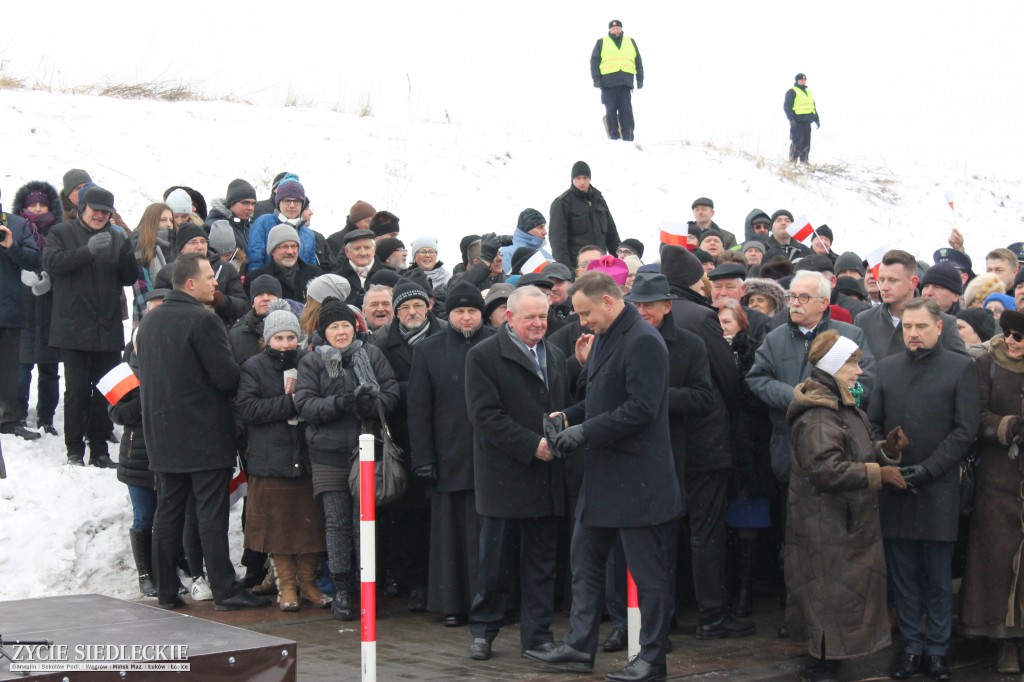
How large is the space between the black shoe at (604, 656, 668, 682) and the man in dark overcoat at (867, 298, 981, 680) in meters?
1.56

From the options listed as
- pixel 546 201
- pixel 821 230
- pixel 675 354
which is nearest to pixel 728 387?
pixel 675 354

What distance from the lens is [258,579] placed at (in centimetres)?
980

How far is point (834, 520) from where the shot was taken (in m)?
7.45

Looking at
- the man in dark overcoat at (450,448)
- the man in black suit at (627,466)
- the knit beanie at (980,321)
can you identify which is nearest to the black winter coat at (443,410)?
the man in dark overcoat at (450,448)

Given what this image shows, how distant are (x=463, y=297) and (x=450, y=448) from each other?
1.05 m

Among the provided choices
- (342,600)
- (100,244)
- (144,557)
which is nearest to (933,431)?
(342,600)

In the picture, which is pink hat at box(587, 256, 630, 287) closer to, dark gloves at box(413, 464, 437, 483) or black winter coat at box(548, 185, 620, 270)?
dark gloves at box(413, 464, 437, 483)

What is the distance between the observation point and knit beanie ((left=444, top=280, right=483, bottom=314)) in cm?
892

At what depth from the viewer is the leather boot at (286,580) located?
9164 millimetres

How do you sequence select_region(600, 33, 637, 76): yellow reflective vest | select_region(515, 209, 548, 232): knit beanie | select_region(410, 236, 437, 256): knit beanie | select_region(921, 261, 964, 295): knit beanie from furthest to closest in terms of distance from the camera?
select_region(600, 33, 637, 76): yellow reflective vest < select_region(410, 236, 437, 256): knit beanie < select_region(515, 209, 548, 232): knit beanie < select_region(921, 261, 964, 295): knit beanie

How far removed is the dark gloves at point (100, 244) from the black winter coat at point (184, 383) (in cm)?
181

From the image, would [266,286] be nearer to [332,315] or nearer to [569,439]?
[332,315]

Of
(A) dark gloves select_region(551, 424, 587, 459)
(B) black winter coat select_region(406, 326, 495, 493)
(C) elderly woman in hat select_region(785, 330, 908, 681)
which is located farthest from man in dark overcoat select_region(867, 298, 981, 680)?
(B) black winter coat select_region(406, 326, 495, 493)

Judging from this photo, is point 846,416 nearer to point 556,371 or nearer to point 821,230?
point 556,371
